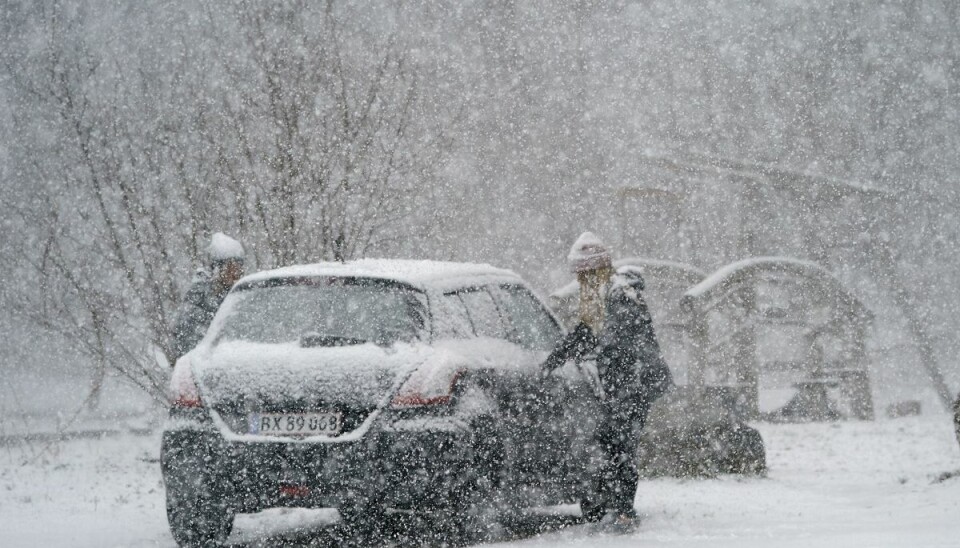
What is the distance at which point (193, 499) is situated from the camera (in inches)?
246

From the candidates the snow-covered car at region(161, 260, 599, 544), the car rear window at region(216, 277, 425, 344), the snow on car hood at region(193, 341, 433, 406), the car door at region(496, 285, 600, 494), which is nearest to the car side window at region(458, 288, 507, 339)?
the snow-covered car at region(161, 260, 599, 544)

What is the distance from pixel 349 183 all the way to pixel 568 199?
13.8 m

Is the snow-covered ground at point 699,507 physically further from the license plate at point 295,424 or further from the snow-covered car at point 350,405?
the license plate at point 295,424

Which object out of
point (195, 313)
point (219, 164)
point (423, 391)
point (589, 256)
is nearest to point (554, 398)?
point (589, 256)

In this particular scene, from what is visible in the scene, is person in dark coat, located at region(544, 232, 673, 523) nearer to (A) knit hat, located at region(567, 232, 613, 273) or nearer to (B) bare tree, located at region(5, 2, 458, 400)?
(A) knit hat, located at region(567, 232, 613, 273)

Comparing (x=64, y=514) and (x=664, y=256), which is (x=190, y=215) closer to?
(x=64, y=514)

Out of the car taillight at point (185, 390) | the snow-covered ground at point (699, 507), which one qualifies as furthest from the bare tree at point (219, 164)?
the car taillight at point (185, 390)

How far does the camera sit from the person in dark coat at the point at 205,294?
863cm

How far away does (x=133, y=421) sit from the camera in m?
25.5

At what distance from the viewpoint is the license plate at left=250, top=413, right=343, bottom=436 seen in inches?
233

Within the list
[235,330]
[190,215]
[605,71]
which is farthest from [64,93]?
Result: [605,71]

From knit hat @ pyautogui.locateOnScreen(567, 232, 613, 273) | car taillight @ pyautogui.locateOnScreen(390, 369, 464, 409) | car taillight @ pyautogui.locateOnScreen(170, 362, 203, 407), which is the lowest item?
car taillight @ pyautogui.locateOnScreen(390, 369, 464, 409)

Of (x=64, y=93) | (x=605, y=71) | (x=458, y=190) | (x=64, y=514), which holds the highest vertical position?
(x=605, y=71)

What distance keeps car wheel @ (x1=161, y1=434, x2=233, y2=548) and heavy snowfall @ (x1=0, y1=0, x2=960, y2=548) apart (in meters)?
0.02
